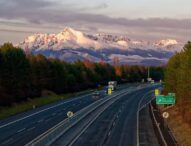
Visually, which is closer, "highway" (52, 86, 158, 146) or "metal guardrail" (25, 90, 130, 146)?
"metal guardrail" (25, 90, 130, 146)

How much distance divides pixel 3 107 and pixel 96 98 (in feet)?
138

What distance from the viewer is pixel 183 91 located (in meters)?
65.1

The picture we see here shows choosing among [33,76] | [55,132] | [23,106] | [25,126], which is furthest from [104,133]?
[33,76]

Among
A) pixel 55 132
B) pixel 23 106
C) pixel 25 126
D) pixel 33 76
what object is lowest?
pixel 23 106

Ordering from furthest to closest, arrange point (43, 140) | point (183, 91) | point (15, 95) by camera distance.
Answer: point (15, 95) → point (183, 91) → point (43, 140)

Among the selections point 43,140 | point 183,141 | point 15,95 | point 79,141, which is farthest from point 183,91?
point 15,95

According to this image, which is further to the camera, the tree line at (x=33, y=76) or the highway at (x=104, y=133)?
the tree line at (x=33, y=76)

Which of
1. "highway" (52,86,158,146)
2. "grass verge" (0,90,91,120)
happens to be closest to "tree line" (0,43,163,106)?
"grass verge" (0,90,91,120)

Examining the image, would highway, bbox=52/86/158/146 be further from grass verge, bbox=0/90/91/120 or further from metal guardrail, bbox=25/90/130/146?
grass verge, bbox=0/90/91/120

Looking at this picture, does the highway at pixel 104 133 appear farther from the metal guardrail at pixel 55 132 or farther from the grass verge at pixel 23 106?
the grass verge at pixel 23 106

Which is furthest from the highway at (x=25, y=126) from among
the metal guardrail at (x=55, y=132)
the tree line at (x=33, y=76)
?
the tree line at (x=33, y=76)

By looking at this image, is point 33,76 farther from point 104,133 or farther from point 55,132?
point 55,132

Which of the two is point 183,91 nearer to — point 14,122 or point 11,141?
point 14,122

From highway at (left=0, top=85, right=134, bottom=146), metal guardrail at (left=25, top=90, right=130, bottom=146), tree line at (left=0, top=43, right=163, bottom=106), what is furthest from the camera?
tree line at (left=0, top=43, right=163, bottom=106)
